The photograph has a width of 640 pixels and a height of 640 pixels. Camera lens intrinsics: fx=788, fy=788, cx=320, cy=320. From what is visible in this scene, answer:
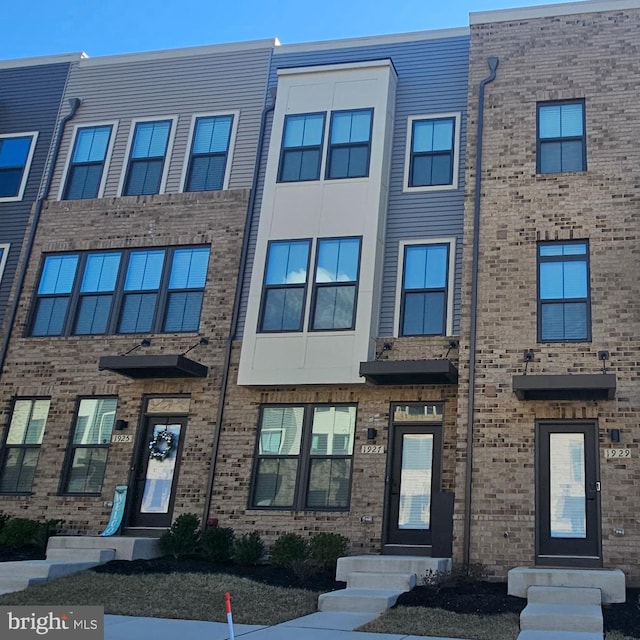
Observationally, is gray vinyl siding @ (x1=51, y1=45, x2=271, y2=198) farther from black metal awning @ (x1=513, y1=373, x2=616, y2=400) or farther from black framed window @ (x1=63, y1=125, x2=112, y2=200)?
black metal awning @ (x1=513, y1=373, x2=616, y2=400)

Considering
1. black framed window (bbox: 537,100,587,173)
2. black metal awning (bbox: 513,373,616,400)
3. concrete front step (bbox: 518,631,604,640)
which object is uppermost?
black framed window (bbox: 537,100,587,173)

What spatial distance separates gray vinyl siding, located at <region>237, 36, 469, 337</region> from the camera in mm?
14055

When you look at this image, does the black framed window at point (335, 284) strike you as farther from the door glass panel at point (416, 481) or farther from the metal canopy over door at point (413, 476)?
the door glass panel at point (416, 481)

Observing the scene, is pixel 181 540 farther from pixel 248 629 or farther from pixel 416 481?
pixel 248 629

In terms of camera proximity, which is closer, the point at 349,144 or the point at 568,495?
the point at 568,495

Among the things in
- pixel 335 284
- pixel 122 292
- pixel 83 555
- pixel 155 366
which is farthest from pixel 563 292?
pixel 83 555

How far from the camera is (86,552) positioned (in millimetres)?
11836

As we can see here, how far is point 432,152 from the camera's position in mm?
14906

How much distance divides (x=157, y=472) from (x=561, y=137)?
9.10 meters

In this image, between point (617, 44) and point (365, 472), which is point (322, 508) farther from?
point (617, 44)

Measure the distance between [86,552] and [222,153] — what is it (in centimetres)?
821

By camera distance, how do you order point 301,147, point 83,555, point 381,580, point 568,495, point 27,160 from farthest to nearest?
point 27,160, point 301,147, point 83,555, point 568,495, point 381,580

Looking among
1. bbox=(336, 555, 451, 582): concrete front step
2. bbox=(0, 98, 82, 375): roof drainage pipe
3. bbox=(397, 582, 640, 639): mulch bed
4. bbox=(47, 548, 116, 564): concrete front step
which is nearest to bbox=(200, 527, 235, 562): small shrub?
bbox=(47, 548, 116, 564): concrete front step

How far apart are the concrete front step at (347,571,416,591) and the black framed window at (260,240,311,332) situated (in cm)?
467
